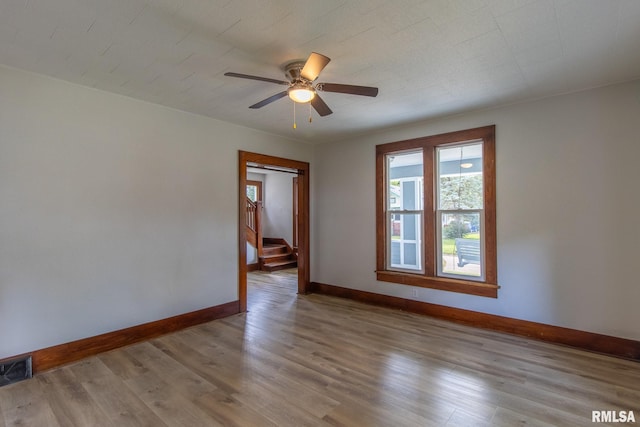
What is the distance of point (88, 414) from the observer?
7.08 feet

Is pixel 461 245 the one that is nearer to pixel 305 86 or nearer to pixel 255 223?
pixel 305 86

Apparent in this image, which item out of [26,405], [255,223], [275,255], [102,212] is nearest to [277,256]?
[275,255]

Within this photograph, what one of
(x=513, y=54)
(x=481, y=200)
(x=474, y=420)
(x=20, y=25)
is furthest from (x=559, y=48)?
(x=20, y=25)

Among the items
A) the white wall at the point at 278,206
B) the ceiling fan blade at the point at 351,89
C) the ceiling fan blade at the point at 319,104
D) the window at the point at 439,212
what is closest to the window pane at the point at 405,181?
the window at the point at 439,212

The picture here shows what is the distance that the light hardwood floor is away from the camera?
2125mm

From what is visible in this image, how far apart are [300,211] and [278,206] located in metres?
3.43

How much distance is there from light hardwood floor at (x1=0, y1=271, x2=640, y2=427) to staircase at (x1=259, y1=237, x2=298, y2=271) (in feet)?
13.3

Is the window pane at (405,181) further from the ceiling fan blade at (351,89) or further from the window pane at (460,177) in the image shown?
the ceiling fan blade at (351,89)

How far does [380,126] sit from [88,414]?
4.34m

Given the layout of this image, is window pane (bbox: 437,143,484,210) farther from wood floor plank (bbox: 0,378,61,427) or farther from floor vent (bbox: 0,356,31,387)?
floor vent (bbox: 0,356,31,387)

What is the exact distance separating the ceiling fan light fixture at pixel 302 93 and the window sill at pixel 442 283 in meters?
2.96

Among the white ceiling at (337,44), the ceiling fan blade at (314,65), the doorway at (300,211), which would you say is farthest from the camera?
the doorway at (300,211)

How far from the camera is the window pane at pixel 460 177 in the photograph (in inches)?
156

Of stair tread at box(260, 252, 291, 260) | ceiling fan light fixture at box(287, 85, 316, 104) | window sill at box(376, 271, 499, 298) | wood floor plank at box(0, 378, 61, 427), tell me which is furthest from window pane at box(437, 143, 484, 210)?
stair tread at box(260, 252, 291, 260)
